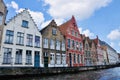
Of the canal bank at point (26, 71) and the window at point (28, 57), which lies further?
the window at point (28, 57)

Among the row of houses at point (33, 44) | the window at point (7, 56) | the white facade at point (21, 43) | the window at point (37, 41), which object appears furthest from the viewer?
the window at point (37, 41)

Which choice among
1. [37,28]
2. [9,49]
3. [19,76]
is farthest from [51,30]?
[19,76]

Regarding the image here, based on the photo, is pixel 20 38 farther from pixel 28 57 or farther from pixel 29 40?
pixel 28 57

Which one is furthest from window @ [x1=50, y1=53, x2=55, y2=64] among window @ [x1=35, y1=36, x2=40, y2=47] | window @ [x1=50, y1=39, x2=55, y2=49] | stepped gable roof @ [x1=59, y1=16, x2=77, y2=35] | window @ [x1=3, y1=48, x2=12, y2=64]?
window @ [x1=3, y1=48, x2=12, y2=64]

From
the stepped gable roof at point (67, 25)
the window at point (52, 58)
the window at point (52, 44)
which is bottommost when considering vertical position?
the window at point (52, 58)

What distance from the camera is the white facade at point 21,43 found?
2117 centimetres

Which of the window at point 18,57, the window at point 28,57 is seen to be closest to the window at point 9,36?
the window at point 18,57

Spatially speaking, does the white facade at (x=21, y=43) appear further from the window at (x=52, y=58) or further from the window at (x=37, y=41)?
the window at (x=52, y=58)

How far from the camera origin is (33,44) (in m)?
24.7

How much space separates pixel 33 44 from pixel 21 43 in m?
2.26

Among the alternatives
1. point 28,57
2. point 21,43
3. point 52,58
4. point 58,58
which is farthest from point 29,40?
point 58,58

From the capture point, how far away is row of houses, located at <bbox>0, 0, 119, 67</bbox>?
2145 cm

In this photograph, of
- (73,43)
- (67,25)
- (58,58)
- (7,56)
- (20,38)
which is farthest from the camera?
(67,25)

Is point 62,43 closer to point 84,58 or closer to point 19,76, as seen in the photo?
point 84,58
